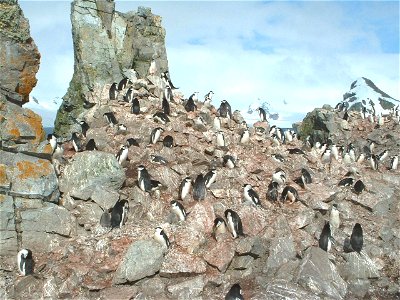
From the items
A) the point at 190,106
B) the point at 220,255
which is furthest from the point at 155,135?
the point at 220,255

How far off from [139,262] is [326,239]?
6.32 m

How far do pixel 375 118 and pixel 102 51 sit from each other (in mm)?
22760

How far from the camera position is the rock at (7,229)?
43.5 feet

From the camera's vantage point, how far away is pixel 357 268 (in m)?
14.6

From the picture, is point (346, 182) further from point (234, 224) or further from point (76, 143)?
point (76, 143)

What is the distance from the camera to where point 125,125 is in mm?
20047

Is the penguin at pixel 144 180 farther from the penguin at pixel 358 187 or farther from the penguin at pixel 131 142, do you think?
the penguin at pixel 358 187

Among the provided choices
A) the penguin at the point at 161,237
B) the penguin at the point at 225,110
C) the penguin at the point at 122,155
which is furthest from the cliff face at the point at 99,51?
the penguin at the point at 161,237

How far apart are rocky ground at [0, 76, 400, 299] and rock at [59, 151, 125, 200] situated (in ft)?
0.11

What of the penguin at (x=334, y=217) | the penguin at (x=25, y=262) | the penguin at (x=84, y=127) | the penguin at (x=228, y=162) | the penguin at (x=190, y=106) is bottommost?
the penguin at (x=25, y=262)

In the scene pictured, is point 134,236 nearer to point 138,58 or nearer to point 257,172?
point 257,172

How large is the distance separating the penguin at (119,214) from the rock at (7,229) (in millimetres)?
2868

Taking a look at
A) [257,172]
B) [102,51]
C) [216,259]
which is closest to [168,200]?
[216,259]

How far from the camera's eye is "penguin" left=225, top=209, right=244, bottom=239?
14516 mm
